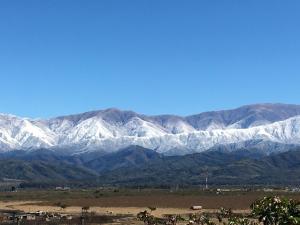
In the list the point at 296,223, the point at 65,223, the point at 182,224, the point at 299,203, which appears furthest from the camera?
the point at 65,223

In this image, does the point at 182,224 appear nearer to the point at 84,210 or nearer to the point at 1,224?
the point at 1,224

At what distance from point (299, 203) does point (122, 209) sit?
127 metres

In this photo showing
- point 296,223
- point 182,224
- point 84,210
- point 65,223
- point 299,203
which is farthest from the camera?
point 84,210

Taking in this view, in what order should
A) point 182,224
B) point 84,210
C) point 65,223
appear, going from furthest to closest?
1. point 84,210
2. point 65,223
3. point 182,224

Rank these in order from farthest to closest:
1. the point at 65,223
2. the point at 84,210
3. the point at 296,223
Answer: the point at 84,210 → the point at 65,223 → the point at 296,223

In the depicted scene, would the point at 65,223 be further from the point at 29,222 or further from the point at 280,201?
the point at 280,201

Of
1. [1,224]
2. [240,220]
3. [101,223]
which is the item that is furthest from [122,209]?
[240,220]

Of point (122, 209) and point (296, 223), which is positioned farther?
point (122, 209)

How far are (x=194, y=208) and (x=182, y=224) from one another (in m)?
56.6

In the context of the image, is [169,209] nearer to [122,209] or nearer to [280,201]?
[122,209]

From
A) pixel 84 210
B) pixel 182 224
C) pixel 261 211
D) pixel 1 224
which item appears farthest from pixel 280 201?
pixel 84 210

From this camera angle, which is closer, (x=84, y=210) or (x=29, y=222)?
(x=29, y=222)

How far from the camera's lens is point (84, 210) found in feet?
478

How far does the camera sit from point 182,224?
9362 centimetres
